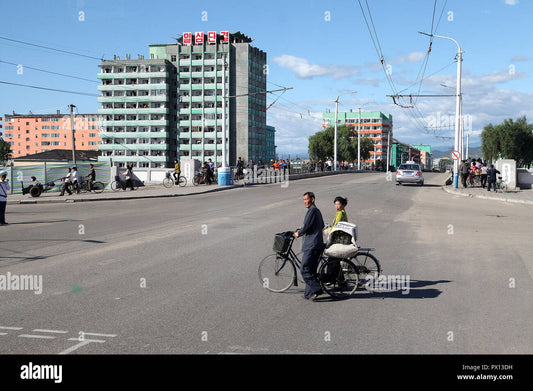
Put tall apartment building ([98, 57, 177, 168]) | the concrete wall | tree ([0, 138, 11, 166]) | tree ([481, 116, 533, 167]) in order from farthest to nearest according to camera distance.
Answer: tree ([0, 138, 11, 166]), tall apartment building ([98, 57, 177, 168]), tree ([481, 116, 533, 167]), the concrete wall

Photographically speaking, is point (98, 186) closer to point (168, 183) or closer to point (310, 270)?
point (168, 183)

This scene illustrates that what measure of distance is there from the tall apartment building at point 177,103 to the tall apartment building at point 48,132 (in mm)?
49972

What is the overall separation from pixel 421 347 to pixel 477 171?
34.1 metres

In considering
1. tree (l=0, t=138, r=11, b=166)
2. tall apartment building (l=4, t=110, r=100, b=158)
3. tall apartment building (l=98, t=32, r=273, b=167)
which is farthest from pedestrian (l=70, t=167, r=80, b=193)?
tall apartment building (l=4, t=110, r=100, b=158)

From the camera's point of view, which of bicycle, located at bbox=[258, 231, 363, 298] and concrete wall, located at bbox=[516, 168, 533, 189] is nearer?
bicycle, located at bbox=[258, 231, 363, 298]

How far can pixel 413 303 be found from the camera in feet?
22.6

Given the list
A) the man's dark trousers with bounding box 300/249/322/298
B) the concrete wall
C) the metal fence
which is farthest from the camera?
the concrete wall

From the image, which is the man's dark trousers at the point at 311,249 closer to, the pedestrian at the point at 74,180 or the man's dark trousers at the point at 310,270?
the man's dark trousers at the point at 310,270

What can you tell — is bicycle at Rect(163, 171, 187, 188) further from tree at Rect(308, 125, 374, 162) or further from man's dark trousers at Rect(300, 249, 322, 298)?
tree at Rect(308, 125, 374, 162)

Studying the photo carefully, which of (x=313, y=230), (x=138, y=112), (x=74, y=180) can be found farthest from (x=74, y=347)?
(x=138, y=112)

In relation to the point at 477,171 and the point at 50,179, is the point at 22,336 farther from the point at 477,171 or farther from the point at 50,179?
the point at 477,171

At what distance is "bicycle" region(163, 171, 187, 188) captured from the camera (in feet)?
114
